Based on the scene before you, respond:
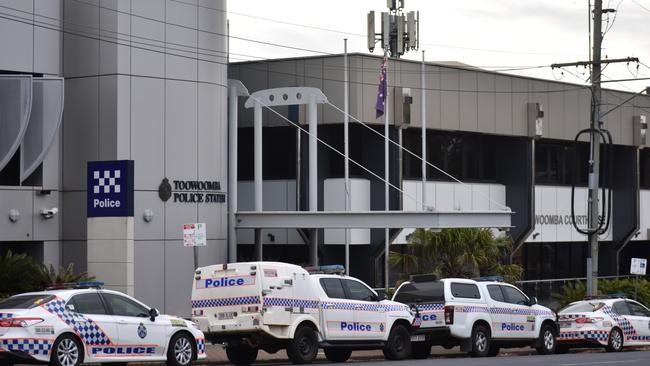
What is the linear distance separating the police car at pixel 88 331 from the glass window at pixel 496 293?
849 cm

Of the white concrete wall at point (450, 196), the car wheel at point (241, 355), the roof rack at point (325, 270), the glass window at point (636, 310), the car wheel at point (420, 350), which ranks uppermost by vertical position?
the white concrete wall at point (450, 196)

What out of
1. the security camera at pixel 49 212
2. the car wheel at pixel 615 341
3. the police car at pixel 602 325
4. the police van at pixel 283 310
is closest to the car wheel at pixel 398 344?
the police van at pixel 283 310

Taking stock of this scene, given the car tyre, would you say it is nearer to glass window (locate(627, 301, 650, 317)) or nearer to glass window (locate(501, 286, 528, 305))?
glass window (locate(501, 286, 528, 305))

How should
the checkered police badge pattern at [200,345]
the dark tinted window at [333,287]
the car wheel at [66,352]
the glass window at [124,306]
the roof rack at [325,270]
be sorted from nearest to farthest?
the car wheel at [66,352] → the glass window at [124,306] → the checkered police badge pattern at [200,345] → the dark tinted window at [333,287] → the roof rack at [325,270]

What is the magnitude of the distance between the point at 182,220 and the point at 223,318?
875cm

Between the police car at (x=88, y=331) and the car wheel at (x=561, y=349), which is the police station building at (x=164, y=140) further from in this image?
the car wheel at (x=561, y=349)

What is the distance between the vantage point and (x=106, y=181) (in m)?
30.2

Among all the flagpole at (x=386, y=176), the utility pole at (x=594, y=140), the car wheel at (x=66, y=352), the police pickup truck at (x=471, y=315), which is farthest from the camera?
the flagpole at (x=386, y=176)

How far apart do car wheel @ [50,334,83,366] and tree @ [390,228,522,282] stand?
18390 mm

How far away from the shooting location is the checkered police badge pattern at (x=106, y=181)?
30.0 metres

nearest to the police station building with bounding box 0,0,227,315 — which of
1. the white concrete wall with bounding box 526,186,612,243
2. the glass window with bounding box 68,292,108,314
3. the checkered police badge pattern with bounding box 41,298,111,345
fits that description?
the glass window with bounding box 68,292,108,314

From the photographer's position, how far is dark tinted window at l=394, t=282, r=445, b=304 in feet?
94.3

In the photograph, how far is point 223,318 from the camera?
2462cm

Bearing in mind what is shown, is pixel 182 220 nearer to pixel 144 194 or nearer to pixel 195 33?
pixel 144 194
